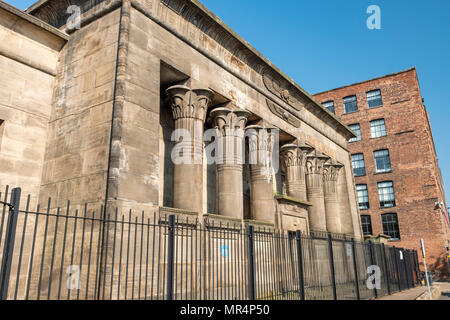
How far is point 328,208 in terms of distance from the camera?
20.3 metres

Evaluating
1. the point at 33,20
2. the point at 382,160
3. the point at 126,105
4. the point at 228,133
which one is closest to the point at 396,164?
the point at 382,160

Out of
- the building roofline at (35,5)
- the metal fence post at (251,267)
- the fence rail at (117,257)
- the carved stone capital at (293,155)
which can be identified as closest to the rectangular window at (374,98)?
the carved stone capital at (293,155)

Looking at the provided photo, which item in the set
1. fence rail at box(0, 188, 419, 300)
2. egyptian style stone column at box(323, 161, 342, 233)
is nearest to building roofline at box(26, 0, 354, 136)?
egyptian style stone column at box(323, 161, 342, 233)

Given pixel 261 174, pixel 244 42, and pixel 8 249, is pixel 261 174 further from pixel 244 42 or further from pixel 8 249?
pixel 8 249

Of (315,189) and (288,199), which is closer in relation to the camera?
(288,199)

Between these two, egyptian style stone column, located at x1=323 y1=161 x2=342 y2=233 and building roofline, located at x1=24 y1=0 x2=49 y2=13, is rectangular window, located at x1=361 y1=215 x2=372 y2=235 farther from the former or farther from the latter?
building roofline, located at x1=24 y1=0 x2=49 y2=13

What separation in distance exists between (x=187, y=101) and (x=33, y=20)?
492cm

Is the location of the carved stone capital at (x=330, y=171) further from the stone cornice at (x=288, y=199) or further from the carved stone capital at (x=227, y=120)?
the carved stone capital at (x=227, y=120)

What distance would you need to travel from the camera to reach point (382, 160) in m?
33.3

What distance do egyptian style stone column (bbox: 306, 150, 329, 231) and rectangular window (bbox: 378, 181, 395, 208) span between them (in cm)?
1600

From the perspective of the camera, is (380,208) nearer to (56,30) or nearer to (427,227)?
(427,227)

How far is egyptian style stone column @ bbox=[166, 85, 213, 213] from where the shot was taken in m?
10.6
